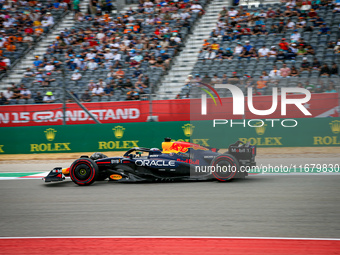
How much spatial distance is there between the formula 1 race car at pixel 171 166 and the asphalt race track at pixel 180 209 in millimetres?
180

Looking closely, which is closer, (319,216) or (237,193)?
(319,216)

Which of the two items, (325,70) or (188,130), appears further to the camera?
(188,130)

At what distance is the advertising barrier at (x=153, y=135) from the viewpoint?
1234cm

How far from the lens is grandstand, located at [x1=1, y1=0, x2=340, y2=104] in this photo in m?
14.3

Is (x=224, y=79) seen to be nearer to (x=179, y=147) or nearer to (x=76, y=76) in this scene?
(x=76, y=76)

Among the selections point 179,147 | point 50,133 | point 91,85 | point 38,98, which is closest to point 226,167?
point 179,147

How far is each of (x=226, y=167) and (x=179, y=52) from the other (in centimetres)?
1059

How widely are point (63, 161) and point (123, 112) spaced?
115 inches

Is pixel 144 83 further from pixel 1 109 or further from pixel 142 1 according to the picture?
pixel 142 1

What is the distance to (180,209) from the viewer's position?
5922 millimetres

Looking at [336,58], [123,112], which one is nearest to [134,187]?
[123,112]

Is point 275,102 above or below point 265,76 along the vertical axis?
below

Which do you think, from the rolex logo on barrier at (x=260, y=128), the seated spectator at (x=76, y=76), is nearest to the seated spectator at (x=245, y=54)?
the rolex logo on barrier at (x=260, y=128)

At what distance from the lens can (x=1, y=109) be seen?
15336 mm
